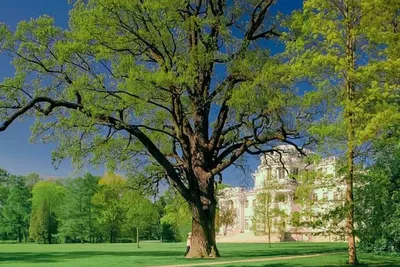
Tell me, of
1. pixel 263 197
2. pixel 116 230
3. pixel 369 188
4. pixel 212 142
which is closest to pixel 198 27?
pixel 212 142

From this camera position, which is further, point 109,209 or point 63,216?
point 63,216

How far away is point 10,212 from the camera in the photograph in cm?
8200

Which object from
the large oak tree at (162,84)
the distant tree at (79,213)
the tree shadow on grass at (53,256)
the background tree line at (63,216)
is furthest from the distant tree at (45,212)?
the large oak tree at (162,84)

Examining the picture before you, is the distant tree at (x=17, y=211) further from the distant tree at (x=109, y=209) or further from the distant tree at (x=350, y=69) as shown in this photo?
the distant tree at (x=350, y=69)

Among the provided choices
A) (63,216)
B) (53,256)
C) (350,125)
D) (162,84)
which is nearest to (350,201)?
(350,125)

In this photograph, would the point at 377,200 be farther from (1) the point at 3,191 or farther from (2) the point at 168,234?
(1) the point at 3,191

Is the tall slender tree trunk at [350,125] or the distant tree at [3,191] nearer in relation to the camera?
the tall slender tree trunk at [350,125]

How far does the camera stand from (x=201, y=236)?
2262 cm

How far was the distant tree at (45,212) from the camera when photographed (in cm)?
7581

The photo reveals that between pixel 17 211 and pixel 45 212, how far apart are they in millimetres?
8249

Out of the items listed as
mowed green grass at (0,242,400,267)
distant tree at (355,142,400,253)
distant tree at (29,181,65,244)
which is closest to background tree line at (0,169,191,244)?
distant tree at (29,181,65,244)

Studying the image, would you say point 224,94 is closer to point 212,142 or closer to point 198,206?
point 212,142

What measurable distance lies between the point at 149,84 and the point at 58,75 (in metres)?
3.93

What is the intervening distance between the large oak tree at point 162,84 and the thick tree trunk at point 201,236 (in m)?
0.04
